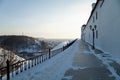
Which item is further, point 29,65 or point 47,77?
point 29,65

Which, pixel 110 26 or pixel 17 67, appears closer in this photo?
pixel 17 67

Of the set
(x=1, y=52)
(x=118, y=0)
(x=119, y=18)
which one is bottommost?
(x=1, y=52)

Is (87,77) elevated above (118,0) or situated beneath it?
situated beneath

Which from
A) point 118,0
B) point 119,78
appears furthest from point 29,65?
Answer: point 118,0

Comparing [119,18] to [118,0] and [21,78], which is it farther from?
[21,78]

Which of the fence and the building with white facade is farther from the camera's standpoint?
the building with white facade

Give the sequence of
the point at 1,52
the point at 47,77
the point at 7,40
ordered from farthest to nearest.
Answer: the point at 7,40
the point at 1,52
the point at 47,77

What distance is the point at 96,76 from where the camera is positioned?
7629 mm

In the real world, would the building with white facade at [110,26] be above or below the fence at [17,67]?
above

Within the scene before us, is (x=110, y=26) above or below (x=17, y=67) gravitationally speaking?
above

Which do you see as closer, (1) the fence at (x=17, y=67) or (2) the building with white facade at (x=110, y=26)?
(1) the fence at (x=17, y=67)

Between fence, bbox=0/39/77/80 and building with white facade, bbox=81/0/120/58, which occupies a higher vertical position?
building with white facade, bbox=81/0/120/58

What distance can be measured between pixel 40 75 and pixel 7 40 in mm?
68356

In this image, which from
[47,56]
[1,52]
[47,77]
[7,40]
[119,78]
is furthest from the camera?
[7,40]
